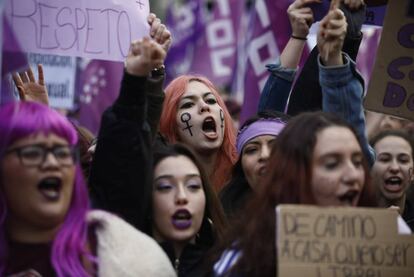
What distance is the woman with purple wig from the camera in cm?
361

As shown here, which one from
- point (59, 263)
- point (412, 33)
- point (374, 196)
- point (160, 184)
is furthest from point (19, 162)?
point (412, 33)

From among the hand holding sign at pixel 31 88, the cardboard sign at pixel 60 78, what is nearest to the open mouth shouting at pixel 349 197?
the hand holding sign at pixel 31 88

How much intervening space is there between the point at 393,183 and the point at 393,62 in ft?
3.75

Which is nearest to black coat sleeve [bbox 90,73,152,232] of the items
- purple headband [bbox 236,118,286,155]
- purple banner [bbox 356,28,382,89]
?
purple headband [bbox 236,118,286,155]

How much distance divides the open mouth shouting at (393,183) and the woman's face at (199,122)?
42.7 inches

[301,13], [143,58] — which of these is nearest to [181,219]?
[143,58]

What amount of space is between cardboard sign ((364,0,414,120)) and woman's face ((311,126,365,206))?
111cm

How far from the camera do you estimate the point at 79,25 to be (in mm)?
4883

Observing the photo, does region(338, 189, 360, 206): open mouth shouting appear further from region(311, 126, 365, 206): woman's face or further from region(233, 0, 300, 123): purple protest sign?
region(233, 0, 300, 123): purple protest sign

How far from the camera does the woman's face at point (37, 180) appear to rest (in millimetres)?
3605

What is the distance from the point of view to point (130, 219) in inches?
160

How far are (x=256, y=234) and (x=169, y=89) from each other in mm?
1706

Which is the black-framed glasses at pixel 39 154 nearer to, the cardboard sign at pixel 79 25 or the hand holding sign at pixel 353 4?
the cardboard sign at pixel 79 25

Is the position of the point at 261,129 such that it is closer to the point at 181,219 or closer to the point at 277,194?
the point at 181,219
